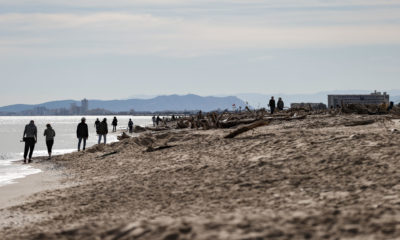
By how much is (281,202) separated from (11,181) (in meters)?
9.53

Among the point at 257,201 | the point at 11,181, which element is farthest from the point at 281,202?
the point at 11,181

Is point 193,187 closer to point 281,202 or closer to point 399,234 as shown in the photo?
point 281,202

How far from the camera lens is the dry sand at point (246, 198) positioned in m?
5.08

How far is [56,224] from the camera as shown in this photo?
644cm

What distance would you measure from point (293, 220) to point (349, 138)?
19.0 feet

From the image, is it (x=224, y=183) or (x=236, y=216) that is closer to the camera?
(x=236, y=216)

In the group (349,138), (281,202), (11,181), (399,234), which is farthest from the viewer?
(11,181)

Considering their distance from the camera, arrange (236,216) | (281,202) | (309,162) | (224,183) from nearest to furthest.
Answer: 1. (236,216)
2. (281,202)
3. (224,183)
4. (309,162)

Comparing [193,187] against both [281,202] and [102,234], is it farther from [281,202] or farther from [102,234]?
[102,234]

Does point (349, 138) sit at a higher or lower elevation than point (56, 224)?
higher

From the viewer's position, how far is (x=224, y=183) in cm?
802

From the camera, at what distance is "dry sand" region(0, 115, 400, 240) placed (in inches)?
200

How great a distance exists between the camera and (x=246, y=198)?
6.74 metres

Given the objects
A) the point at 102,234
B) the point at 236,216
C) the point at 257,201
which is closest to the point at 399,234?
the point at 236,216
